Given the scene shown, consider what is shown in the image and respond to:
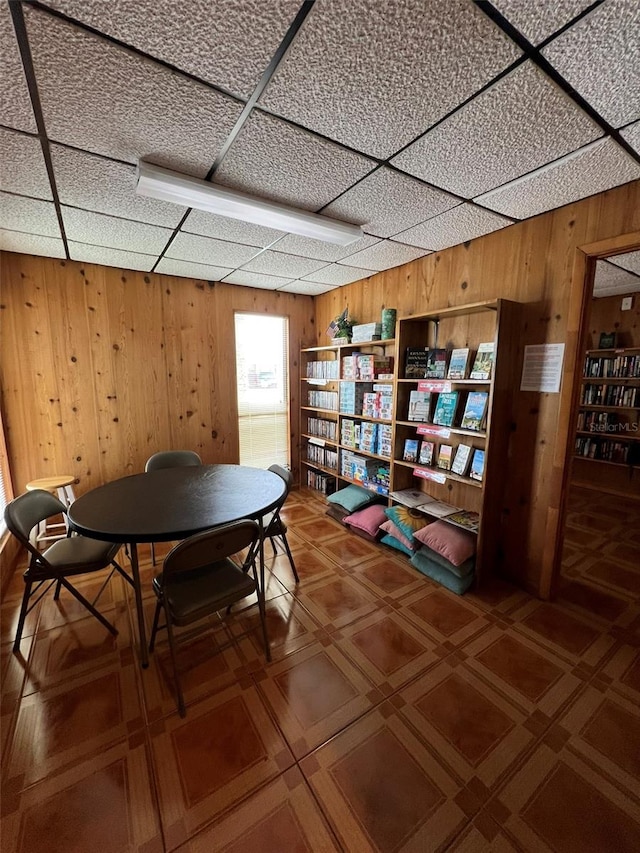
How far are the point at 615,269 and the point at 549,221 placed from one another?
1.67 m

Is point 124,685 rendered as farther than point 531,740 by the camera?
Yes

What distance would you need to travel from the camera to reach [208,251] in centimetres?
274

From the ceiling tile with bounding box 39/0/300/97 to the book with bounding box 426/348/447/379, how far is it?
205 cm

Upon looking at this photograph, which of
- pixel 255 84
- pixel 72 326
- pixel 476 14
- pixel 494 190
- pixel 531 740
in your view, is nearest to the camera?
pixel 476 14

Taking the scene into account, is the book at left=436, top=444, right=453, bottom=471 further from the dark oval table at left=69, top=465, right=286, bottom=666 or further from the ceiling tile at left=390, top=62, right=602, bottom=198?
the ceiling tile at left=390, top=62, right=602, bottom=198

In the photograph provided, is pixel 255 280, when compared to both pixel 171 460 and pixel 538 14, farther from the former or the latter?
pixel 538 14

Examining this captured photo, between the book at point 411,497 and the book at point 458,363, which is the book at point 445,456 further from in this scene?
the book at point 458,363

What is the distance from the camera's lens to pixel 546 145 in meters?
1.45

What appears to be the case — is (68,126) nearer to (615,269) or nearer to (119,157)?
(119,157)

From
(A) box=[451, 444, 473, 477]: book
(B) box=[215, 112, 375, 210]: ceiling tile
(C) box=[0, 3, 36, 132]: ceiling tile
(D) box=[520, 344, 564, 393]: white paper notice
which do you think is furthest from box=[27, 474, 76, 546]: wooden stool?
(D) box=[520, 344, 564, 393]: white paper notice

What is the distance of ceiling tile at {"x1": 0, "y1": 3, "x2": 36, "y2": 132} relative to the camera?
94cm

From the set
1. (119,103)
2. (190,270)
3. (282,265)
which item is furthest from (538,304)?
(190,270)

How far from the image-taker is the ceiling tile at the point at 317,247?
2.50m

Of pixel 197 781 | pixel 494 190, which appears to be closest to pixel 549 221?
pixel 494 190
